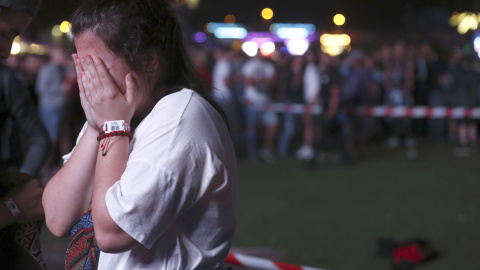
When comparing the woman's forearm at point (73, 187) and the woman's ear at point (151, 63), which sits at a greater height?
the woman's ear at point (151, 63)

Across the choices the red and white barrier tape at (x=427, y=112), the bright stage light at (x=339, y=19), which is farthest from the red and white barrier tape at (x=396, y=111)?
the bright stage light at (x=339, y=19)

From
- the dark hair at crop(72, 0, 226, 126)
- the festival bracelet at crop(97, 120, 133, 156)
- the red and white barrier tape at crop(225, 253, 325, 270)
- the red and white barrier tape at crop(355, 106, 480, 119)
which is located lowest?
the red and white barrier tape at crop(355, 106, 480, 119)

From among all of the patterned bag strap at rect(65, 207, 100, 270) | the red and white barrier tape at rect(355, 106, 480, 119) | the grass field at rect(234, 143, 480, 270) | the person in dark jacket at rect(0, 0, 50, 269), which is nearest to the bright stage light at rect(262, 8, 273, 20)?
the red and white barrier tape at rect(355, 106, 480, 119)

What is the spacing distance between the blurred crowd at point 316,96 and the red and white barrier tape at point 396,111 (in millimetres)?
130

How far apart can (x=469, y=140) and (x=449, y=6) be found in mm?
18498

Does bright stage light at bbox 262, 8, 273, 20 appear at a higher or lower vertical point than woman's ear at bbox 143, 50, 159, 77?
higher

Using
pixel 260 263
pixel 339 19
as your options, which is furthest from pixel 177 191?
pixel 339 19

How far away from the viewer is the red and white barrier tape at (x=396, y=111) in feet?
38.8

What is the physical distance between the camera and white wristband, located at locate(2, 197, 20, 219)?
1.97 metres

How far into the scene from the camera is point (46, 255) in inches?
214

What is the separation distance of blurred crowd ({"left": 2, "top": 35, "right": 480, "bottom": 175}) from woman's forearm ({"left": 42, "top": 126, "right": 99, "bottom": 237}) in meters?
7.38

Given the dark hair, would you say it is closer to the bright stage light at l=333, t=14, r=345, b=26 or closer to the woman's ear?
the woman's ear

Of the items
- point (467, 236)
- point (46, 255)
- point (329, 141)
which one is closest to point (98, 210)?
point (46, 255)

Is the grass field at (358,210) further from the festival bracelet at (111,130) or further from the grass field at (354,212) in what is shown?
the festival bracelet at (111,130)
